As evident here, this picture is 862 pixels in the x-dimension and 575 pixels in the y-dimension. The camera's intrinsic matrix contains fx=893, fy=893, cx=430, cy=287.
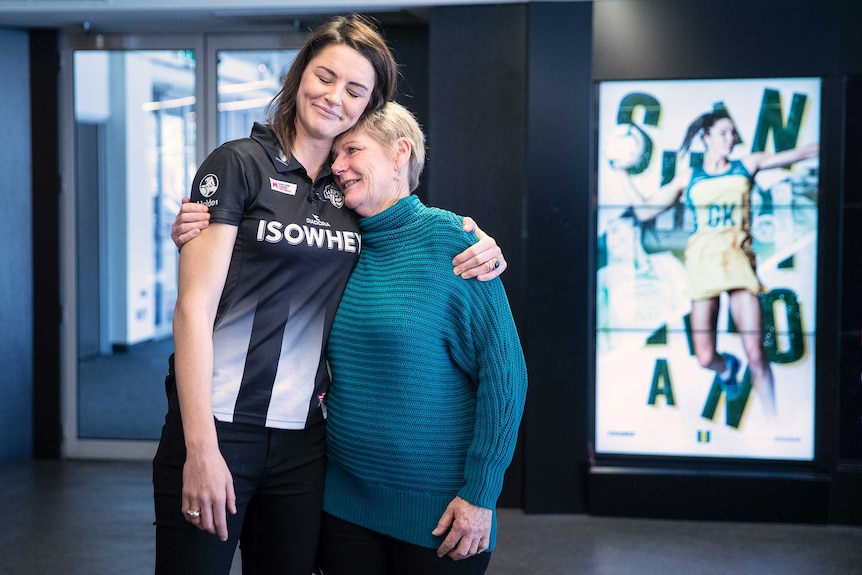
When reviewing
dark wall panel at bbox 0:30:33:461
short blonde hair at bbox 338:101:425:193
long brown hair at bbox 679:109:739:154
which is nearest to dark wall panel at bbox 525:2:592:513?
long brown hair at bbox 679:109:739:154

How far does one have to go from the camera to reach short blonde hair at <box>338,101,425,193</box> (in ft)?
6.17

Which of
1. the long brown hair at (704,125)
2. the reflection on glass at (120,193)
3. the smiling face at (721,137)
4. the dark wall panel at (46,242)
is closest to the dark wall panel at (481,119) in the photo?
the long brown hair at (704,125)

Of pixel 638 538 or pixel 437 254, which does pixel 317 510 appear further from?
pixel 638 538

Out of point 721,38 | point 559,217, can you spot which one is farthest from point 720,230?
point 721,38

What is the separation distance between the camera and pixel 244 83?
17.5ft

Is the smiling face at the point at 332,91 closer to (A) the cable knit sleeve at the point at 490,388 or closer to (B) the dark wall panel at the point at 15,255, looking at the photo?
(A) the cable knit sleeve at the point at 490,388

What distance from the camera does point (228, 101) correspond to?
534 centimetres

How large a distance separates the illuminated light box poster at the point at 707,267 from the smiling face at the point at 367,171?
262cm

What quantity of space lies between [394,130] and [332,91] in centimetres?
16

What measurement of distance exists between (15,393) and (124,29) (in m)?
2.22

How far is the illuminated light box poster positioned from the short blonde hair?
257 centimetres

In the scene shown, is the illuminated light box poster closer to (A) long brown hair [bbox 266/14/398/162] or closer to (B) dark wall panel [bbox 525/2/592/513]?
(B) dark wall panel [bbox 525/2/592/513]

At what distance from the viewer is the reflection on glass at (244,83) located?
5305mm

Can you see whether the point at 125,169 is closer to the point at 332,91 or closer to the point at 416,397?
the point at 332,91
